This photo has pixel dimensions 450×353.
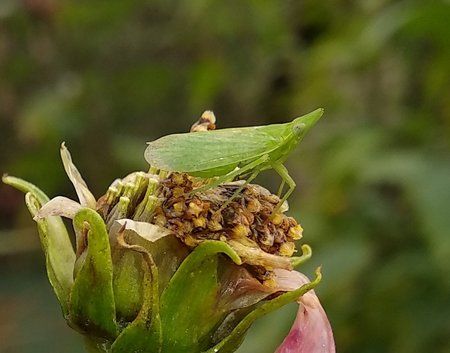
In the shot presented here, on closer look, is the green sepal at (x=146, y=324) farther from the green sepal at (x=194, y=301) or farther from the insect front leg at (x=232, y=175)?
the insect front leg at (x=232, y=175)

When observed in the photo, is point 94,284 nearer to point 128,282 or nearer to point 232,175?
point 128,282

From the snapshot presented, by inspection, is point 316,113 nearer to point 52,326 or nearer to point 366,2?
point 366,2

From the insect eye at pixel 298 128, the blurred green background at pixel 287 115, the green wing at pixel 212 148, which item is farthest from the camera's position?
the blurred green background at pixel 287 115

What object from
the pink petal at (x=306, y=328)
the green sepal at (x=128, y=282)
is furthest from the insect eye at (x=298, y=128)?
the green sepal at (x=128, y=282)

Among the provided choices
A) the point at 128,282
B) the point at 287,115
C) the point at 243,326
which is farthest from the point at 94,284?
the point at 287,115

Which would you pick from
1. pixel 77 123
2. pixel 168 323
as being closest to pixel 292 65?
pixel 77 123

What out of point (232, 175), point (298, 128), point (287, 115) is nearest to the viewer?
point (232, 175)
